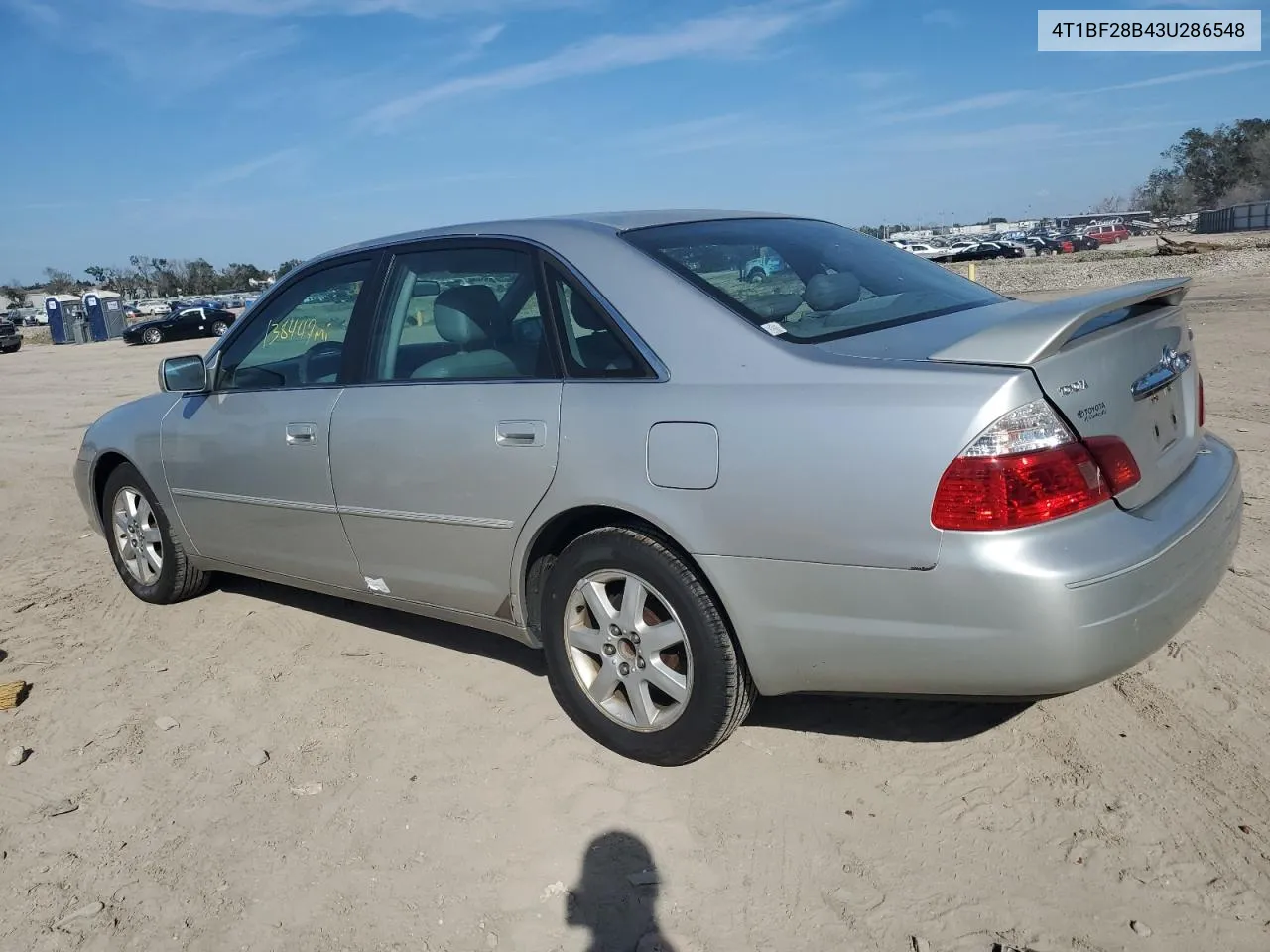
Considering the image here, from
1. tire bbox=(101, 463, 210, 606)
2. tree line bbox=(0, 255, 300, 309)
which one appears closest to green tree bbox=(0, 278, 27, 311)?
tree line bbox=(0, 255, 300, 309)

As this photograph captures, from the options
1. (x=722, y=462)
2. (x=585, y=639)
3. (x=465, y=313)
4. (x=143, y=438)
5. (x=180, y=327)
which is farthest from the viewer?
(x=180, y=327)

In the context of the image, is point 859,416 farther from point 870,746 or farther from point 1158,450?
point 870,746

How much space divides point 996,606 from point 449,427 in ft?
6.04

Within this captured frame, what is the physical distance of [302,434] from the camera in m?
4.01

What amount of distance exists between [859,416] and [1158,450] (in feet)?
2.98

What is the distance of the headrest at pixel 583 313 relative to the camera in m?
3.27

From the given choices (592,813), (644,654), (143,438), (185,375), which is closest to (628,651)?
(644,654)

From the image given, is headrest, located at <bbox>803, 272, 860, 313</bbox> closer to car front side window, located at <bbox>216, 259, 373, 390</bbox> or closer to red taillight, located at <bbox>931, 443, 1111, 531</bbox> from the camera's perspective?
red taillight, located at <bbox>931, 443, 1111, 531</bbox>

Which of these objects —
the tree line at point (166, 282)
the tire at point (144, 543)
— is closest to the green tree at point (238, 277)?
the tree line at point (166, 282)

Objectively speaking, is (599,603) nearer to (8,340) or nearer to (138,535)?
(138,535)

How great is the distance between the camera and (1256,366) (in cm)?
978

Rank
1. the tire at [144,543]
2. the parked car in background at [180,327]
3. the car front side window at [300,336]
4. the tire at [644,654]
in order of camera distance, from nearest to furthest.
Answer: the tire at [644,654] < the car front side window at [300,336] < the tire at [144,543] < the parked car in background at [180,327]

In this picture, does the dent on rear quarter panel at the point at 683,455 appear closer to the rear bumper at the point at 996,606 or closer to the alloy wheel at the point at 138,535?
the rear bumper at the point at 996,606

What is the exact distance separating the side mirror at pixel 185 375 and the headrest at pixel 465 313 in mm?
1313
